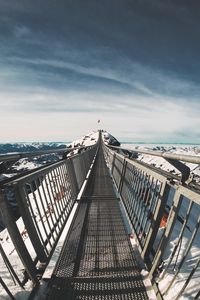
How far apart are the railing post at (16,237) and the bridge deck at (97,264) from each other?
0.38m

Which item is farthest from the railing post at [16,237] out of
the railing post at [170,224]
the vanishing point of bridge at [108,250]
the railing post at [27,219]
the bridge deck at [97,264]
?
the railing post at [170,224]

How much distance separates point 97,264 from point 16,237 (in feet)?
5.66

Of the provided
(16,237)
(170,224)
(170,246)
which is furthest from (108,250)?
(16,237)

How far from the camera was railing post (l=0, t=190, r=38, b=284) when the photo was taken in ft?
9.54

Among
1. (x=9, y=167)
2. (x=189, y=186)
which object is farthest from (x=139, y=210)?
(x=9, y=167)

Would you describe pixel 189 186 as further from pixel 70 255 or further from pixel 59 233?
pixel 59 233

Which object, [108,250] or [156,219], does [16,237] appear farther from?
[108,250]

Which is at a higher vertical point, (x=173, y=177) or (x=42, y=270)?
(x=173, y=177)

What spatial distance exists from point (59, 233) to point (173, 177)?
2.79 m

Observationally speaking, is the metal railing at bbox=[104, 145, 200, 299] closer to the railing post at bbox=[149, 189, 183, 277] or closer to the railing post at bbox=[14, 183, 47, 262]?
the railing post at bbox=[149, 189, 183, 277]

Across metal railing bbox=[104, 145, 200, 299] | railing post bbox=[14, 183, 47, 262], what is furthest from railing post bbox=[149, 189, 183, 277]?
railing post bbox=[14, 183, 47, 262]

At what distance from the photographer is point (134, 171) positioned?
696 centimetres

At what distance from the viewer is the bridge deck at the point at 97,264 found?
138 inches

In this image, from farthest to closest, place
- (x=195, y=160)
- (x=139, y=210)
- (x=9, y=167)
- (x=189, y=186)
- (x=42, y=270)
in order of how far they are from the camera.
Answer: (x=139, y=210) < (x=42, y=270) < (x=9, y=167) < (x=189, y=186) < (x=195, y=160)
